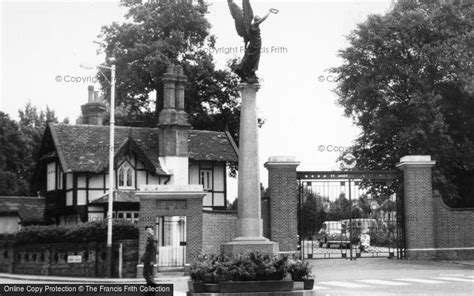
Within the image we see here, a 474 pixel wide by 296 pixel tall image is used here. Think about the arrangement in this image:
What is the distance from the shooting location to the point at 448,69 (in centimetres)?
3931

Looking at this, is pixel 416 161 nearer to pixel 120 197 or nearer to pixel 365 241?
pixel 365 241

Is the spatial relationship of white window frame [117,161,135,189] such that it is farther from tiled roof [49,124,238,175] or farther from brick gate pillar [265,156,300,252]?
brick gate pillar [265,156,300,252]

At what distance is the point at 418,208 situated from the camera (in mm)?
32438

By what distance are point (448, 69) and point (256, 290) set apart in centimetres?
2558

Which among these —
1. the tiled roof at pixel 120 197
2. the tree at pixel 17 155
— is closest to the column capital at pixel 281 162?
the tiled roof at pixel 120 197

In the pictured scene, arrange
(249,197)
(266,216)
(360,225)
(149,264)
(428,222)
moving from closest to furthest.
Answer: (249,197) < (149,264) < (266,216) < (428,222) < (360,225)

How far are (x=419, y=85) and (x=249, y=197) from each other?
23757mm

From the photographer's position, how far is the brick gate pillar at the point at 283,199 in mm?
30953

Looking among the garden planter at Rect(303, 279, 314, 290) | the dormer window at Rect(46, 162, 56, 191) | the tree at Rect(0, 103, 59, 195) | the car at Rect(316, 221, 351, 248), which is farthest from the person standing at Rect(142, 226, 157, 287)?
the tree at Rect(0, 103, 59, 195)

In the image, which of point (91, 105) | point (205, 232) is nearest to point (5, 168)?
point (91, 105)

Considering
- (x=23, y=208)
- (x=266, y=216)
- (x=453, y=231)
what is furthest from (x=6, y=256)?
(x=453, y=231)

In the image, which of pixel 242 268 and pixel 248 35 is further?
pixel 248 35

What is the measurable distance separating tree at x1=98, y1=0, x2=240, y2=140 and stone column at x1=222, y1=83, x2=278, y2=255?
1227 inches

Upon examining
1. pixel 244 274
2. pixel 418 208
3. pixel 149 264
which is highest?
pixel 418 208
